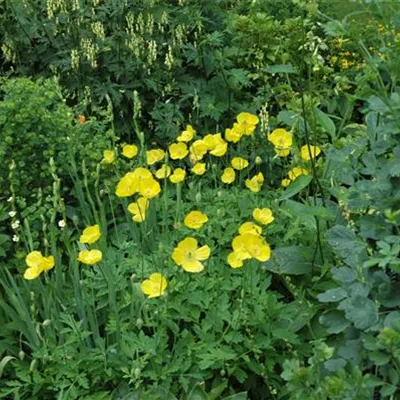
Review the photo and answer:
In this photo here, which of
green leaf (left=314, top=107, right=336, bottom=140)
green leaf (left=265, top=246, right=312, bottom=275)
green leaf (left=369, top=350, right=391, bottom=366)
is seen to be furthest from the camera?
green leaf (left=314, top=107, right=336, bottom=140)

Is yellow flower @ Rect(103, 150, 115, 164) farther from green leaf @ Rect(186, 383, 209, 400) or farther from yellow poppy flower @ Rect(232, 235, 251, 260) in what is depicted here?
green leaf @ Rect(186, 383, 209, 400)

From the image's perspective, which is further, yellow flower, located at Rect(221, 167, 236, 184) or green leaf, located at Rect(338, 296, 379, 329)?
yellow flower, located at Rect(221, 167, 236, 184)

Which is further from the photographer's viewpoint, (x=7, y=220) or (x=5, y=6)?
(x=5, y=6)

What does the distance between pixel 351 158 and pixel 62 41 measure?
2.41 metres

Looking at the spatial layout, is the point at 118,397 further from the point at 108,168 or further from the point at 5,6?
the point at 5,6

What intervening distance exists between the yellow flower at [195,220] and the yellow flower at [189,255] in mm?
171

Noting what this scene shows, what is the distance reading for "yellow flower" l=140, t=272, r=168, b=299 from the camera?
2.64m

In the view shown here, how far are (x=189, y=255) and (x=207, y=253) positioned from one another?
0.06 meters

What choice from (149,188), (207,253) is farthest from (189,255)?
(149,188)

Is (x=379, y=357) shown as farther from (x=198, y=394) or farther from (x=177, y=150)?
(x=177, y=150)

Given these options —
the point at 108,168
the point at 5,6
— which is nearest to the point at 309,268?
the point at 108,168

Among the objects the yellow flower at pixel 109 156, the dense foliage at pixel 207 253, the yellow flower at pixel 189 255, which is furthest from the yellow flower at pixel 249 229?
the yellow flower at pixel 109 156

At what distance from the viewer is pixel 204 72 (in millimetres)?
4590

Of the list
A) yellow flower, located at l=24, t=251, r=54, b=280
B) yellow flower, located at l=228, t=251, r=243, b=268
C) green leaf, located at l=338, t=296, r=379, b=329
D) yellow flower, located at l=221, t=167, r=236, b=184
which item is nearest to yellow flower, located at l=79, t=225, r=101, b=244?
yellow flower, located at l=24, t=251, r=54, b=280
